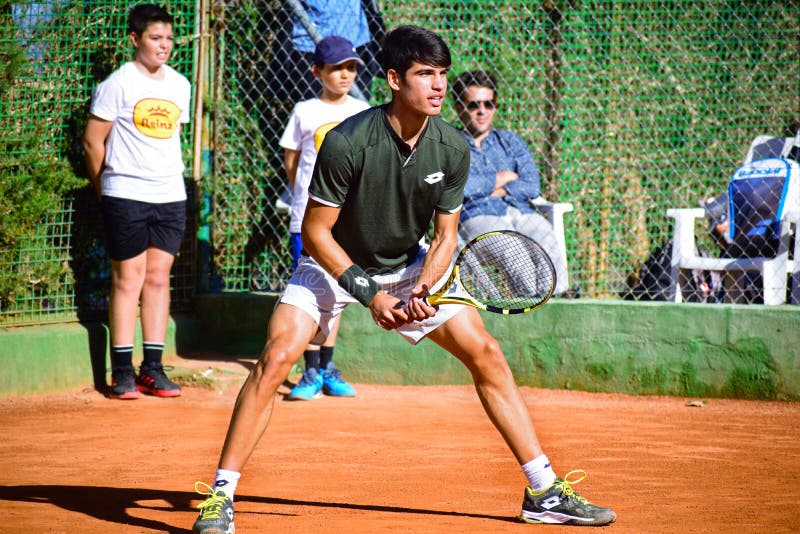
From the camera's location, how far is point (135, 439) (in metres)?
5.70

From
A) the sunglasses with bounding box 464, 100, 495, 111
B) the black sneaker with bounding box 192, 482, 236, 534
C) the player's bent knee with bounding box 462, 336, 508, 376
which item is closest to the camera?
the black sneaker with bounding box 192, 482, 236, 534

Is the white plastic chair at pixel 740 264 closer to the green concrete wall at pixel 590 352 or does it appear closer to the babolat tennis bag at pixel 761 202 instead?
the babolat tennis bag at pixel 761 202

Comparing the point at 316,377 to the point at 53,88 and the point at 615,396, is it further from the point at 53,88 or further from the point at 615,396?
the point at 53,88

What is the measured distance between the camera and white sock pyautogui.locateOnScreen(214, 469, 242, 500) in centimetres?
385

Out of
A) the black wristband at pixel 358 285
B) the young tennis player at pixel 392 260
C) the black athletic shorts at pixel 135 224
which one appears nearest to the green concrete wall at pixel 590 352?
the black athletic shorts at pixel 135 224

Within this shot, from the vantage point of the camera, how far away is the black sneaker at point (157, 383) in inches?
273

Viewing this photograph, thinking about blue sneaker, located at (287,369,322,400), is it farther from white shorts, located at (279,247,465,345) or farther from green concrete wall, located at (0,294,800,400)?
white shorts, located at (279,247,465,345)

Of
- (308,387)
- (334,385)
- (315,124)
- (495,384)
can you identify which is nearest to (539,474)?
(495,384)

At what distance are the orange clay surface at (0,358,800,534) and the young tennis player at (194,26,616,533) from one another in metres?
0.30

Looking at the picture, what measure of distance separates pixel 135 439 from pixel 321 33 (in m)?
3.59

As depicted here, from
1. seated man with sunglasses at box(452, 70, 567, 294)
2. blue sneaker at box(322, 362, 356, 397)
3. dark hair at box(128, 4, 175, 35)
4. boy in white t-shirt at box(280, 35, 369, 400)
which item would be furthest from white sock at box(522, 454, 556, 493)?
dark hair at box(128, 4, 175, 35)

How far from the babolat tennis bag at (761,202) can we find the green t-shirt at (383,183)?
3906 millimetres

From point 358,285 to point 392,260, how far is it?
14.1 inches

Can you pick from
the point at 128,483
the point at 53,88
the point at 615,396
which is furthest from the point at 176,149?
the point at 615,396
